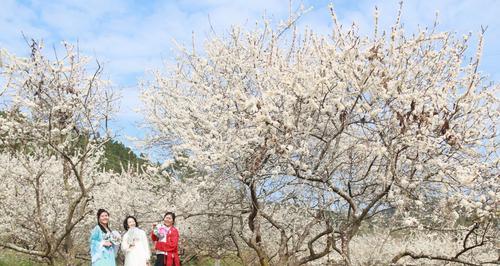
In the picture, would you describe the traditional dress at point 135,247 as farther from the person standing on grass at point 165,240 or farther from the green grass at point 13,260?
the green grass at point 13,260

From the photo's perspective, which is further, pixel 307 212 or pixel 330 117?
pixel 307 212

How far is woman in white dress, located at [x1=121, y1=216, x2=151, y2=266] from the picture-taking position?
766 cm

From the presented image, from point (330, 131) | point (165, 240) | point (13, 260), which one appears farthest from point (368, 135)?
point (13, 260)

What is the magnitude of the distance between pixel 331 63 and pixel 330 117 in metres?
0.71

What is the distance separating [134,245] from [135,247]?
3 centimetres

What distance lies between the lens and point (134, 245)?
770cm

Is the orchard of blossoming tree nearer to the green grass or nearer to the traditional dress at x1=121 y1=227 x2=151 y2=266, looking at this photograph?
the traditional dress at x1=121 y1=227 x2=151 y2=266

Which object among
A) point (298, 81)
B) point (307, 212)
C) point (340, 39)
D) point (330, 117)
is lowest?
point (307, 212)

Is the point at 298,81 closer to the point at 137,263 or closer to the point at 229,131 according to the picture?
the point at 229,131

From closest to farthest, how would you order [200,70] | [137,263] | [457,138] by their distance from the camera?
[457,138] < [137,263] < [200,70]

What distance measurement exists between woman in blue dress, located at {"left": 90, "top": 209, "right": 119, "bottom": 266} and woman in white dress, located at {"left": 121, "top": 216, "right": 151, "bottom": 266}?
375mm

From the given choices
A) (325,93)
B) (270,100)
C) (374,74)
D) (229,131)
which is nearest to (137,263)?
(229,131)

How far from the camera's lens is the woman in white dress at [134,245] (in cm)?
766

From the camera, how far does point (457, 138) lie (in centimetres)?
628
